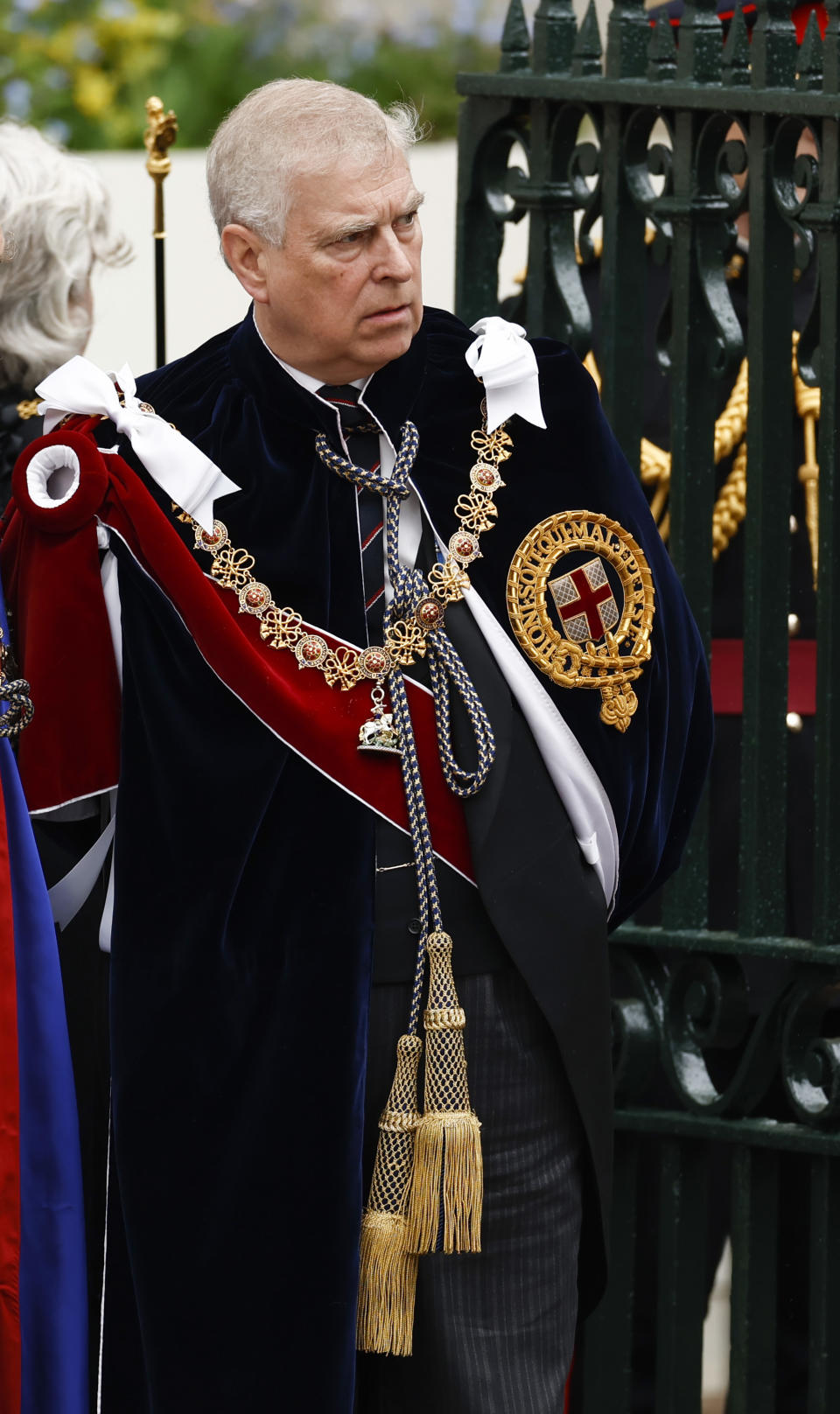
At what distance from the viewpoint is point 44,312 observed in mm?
3787

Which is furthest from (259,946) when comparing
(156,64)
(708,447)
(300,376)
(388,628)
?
(156,64)

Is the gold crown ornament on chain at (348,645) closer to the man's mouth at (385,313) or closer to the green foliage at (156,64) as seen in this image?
the man's mouth at (385,313)

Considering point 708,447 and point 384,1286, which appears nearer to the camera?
point 384,1286

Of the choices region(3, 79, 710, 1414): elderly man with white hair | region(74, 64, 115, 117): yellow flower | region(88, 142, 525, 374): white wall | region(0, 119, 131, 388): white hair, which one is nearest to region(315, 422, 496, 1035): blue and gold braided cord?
region(3, 79, 710, 1414): elderly man with white hair

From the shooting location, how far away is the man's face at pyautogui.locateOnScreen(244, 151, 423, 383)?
2.71m

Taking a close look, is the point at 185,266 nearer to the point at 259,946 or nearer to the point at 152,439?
the point at 152,439

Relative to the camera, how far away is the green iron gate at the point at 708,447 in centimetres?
336

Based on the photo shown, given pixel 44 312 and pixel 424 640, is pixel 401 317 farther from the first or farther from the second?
pixel 44 312

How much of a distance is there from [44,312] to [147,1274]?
5.40 feet

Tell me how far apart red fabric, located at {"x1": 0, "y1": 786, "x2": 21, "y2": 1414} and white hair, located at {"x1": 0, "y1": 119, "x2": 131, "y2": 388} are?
45.4 inches

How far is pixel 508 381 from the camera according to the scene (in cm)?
289

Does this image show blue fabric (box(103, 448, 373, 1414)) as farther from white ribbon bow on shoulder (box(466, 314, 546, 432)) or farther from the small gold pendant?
white ribbon bow on shoulder (box(466, 314, 546, 432))

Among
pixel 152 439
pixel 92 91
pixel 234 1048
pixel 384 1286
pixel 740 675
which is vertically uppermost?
pixel 92 91

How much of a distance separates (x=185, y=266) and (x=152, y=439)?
8.99 ft
